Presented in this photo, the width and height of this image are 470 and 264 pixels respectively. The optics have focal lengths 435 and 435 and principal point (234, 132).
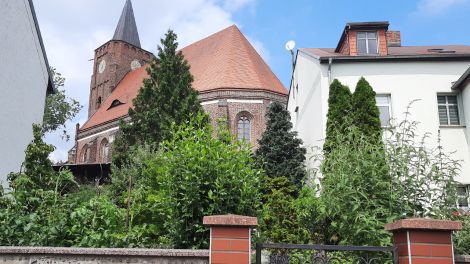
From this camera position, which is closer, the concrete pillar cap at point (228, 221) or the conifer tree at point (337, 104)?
the concrete pillar cap at point (228, 221)

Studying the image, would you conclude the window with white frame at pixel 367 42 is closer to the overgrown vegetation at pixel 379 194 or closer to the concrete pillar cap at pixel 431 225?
the overgrown vegetation at pixel 379 194

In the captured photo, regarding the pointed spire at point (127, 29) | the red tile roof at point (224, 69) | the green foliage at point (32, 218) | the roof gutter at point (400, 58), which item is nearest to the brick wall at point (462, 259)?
the green foliage at point (32, 218)

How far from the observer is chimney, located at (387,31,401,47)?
19.8 metres

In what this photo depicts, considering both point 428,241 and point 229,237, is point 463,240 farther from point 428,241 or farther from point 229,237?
point 229,237

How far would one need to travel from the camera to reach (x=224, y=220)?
355 centimetres

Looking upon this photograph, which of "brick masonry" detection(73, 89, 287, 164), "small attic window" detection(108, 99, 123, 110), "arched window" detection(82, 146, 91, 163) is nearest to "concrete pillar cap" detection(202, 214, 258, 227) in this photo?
"brick masonry" detection(73, 89, 287, 164)

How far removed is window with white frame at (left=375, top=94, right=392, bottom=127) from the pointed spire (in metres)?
32.5

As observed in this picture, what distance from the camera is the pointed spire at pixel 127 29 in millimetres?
43219

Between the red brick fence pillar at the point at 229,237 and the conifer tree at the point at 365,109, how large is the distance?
37.8ft

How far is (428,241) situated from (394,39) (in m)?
18.2

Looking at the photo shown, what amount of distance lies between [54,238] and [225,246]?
244 centimetres

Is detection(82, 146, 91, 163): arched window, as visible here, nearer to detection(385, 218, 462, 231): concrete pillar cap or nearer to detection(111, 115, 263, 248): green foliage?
detection(111, 115, 263, 248): green foliage

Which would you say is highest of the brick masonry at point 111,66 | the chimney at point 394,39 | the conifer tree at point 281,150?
the brick masonry at point 111,66

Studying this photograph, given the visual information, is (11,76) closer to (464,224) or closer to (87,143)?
(464,224)
